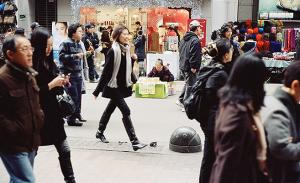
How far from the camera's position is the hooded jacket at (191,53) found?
11273 mm

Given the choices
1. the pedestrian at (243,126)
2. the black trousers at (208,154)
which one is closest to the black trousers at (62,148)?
the black trousers at (208,154)

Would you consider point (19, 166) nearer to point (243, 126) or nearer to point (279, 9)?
point (243, 126)

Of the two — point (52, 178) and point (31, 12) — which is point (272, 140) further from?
point (31, 12)

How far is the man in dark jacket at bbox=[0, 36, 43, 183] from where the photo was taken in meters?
4.34

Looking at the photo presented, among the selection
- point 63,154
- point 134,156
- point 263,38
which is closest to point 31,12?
point 263,38

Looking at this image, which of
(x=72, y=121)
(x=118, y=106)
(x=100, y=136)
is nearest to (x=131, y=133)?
(x=118, y=106)

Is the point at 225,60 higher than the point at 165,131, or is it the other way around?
the point at 225,60

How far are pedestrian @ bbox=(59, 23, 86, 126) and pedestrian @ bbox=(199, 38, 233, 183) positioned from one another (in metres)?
4.72

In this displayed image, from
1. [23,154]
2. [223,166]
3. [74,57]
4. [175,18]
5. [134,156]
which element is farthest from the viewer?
[175,18]

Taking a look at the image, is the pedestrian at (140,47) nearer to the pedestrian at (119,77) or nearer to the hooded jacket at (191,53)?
the hooded jacket at (191,53)

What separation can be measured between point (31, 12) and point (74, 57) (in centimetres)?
1271

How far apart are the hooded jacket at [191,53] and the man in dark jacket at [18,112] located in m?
7.01

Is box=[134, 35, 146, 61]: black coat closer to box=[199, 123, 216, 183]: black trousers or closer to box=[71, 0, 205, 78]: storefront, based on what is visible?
box=[71, 0, 205, 78]: storefront

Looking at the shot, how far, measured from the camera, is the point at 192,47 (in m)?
11.3
